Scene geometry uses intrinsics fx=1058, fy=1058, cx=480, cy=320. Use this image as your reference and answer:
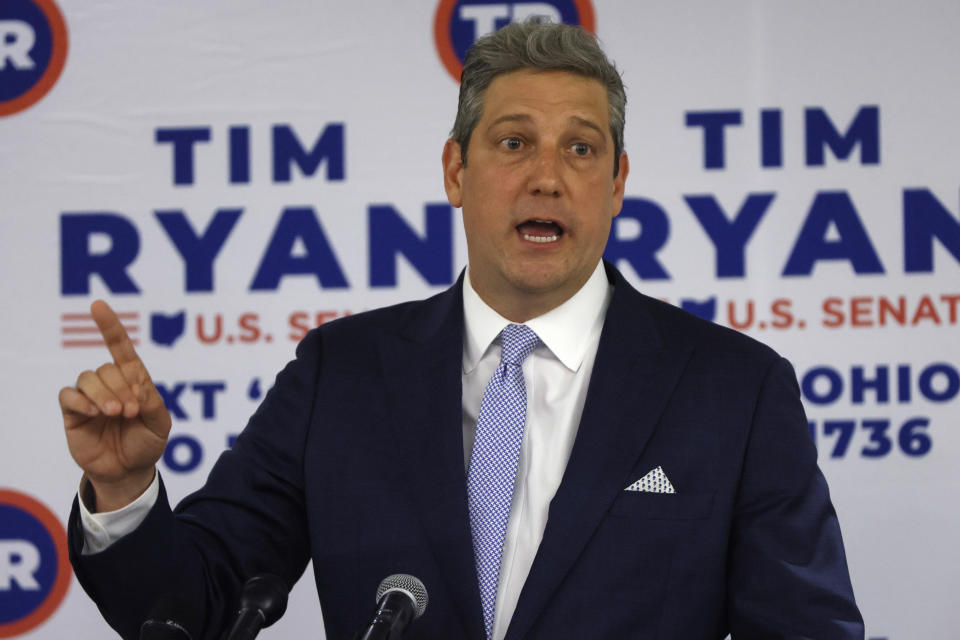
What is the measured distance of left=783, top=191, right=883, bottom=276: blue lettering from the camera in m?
2.73

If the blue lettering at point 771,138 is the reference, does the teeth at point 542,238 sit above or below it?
below

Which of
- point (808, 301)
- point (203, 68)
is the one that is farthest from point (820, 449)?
point (203, 68)

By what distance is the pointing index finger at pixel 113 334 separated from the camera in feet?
3.90

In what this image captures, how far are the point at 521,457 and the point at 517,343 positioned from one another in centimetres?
19

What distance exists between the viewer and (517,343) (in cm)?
167

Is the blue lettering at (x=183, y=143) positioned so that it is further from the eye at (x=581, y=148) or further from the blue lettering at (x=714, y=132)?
the eye at (x=581, y=148)

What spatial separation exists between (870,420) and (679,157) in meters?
0.84

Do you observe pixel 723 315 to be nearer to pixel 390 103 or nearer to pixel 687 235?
pixel 687 235

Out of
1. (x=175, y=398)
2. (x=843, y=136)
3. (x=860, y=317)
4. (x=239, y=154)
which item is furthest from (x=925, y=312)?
(x=175, y=398)

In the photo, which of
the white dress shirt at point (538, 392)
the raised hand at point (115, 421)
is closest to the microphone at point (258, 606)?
the raised hand at point (115, 421)

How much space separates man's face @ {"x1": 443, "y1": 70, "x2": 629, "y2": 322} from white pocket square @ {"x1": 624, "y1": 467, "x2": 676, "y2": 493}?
1.10 feet

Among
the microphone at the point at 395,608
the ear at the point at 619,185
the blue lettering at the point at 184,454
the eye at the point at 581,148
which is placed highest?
the eye at the point at 581,148

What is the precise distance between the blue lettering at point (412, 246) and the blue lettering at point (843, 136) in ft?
3.15

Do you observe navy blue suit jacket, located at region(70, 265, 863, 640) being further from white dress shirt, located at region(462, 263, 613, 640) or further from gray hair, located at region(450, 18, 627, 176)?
gray hair, located at region(450, 18, 627, 176)
